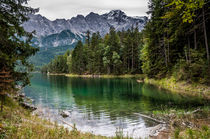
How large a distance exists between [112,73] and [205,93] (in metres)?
53.5

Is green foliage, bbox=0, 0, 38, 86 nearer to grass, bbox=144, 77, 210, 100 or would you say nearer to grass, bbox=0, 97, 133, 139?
grass, bbox=0, 97, 133, 139

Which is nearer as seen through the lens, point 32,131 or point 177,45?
point 32,131

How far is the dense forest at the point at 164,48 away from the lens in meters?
20.7

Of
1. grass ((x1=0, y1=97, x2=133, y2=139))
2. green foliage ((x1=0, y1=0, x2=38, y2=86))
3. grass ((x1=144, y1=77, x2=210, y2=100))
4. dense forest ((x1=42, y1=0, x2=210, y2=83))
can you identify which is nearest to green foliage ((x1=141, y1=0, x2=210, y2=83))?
dense forest ((x1=42, y1=0, x2=210, y2=83))

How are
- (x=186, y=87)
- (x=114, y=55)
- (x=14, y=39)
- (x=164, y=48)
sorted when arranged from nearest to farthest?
(x=14, y=39) < (x=186, y=87) < (x=164, y=48) < (x=114, y=55)

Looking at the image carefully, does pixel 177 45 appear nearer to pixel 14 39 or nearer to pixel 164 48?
pixel 164 48

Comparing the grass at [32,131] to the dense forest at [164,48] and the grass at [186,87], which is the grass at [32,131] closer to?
the dense forest at [164,48]

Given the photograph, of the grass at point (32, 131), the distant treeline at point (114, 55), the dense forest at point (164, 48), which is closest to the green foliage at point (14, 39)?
the grass at point (32, 131)

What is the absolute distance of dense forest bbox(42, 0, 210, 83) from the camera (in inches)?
815

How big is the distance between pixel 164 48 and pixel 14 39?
29.2 meters

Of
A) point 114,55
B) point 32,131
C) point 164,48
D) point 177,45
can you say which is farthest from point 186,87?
point 114,55

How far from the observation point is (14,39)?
39.8 feet

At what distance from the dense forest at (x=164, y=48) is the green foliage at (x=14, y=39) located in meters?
9.99

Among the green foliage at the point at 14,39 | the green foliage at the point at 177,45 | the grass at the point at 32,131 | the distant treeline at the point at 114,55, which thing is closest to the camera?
the grass at the point at 32,131
